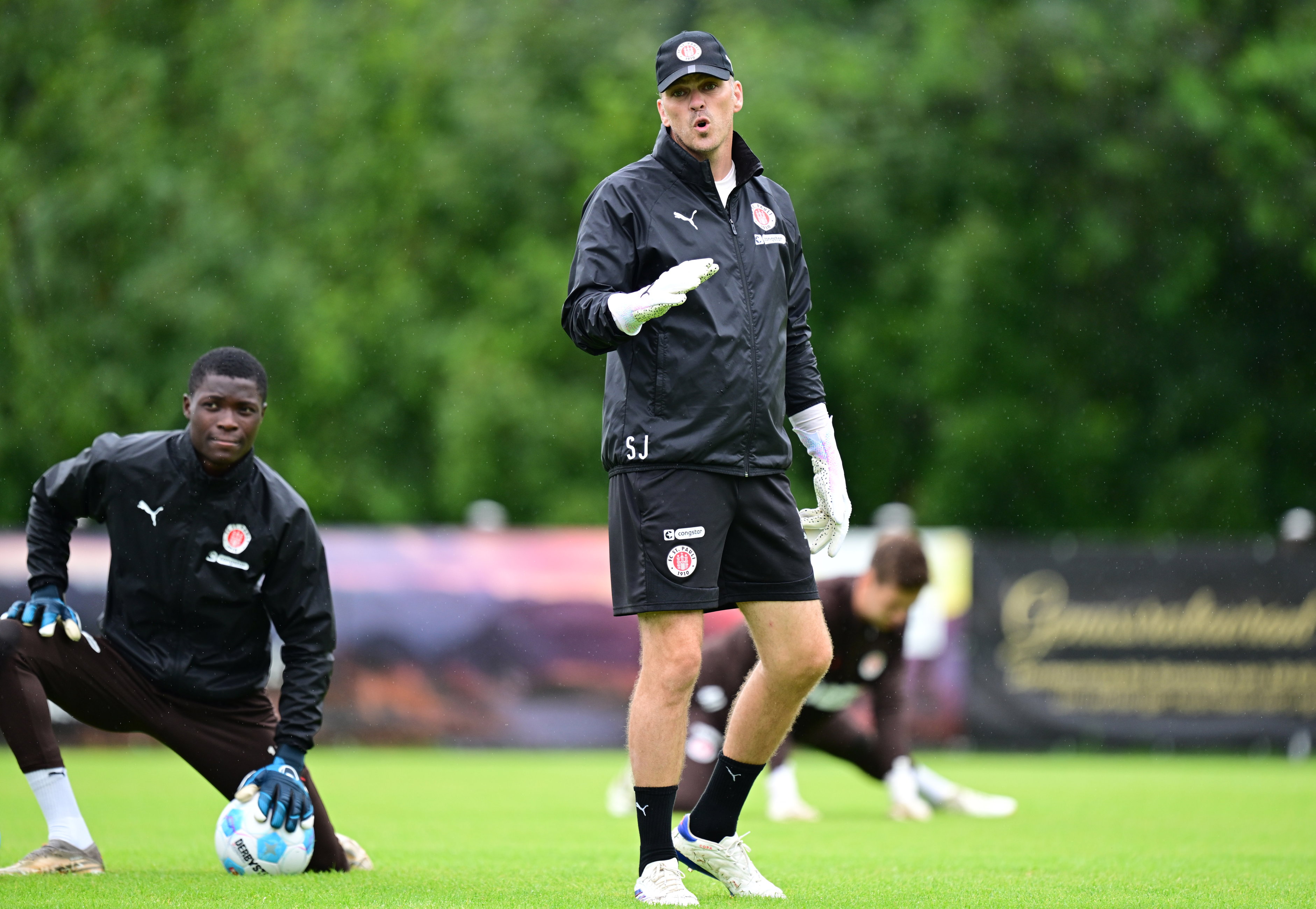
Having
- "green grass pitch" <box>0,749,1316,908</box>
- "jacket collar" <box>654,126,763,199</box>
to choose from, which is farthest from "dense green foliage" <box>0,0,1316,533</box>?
"jacket collar" <box>654,126,763,199</box>

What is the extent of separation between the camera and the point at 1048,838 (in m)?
8.23

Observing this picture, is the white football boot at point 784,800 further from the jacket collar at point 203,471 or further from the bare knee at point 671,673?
the bare knee at point 671,673

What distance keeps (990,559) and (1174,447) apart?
8958 millimetres

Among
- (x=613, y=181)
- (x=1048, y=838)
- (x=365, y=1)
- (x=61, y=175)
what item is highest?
(x=365, y=1)

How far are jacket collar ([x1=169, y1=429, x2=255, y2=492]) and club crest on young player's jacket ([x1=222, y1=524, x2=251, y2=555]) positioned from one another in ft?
0.56

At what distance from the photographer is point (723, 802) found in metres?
5.59

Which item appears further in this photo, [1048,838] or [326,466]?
[326,466]

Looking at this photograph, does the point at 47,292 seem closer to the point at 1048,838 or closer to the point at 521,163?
the point at 521,163

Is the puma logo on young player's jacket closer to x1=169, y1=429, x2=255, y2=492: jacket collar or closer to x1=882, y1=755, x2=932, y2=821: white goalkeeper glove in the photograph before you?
x1=169, y1=429, x2=255, y2=492: jacket collar

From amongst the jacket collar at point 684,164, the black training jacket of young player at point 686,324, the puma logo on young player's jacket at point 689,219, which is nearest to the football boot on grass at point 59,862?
the black training jacket of young player at point 686,324

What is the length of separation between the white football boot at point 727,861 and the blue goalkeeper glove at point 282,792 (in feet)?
4.90

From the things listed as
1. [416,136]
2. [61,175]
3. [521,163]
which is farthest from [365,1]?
[61,175]

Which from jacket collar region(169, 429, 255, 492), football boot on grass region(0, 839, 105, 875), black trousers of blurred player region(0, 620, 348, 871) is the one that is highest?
jacket collar region(169, 429, 255, 492)

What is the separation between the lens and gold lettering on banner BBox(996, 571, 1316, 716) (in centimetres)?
1639
